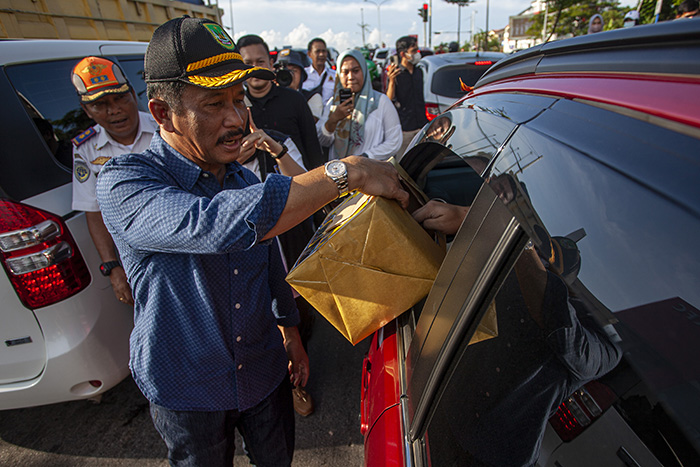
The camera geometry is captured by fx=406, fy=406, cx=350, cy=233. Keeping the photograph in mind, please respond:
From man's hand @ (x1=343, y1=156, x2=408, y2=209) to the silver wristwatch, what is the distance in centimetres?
1

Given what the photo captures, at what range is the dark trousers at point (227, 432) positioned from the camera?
1.31 metres

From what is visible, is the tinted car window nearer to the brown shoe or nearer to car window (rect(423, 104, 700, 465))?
the brown shoe

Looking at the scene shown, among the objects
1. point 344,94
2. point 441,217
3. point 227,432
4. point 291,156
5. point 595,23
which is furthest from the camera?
point 595,23

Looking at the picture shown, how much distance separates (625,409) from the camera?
539 mm

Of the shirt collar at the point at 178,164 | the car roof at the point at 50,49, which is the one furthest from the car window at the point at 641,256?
the car roof at the point at 50,49

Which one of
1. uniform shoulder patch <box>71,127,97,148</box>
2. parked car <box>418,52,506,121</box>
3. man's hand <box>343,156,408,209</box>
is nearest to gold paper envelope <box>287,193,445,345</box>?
man's hand <box>343,156,408,209</box>

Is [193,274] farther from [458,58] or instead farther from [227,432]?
[458,58]

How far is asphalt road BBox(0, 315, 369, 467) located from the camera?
2.15 meters

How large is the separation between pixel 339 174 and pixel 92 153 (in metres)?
1.90

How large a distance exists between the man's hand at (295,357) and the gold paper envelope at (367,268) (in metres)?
0.65

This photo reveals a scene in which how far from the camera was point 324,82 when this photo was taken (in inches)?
229

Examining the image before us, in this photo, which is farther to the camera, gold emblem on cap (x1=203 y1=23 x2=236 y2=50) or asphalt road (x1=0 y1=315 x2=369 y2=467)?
asphalt road (x1=0 y1=315 x2=369 y2=467)

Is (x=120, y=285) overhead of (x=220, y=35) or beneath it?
beneath

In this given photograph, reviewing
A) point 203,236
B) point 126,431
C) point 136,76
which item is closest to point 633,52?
point 203,236
